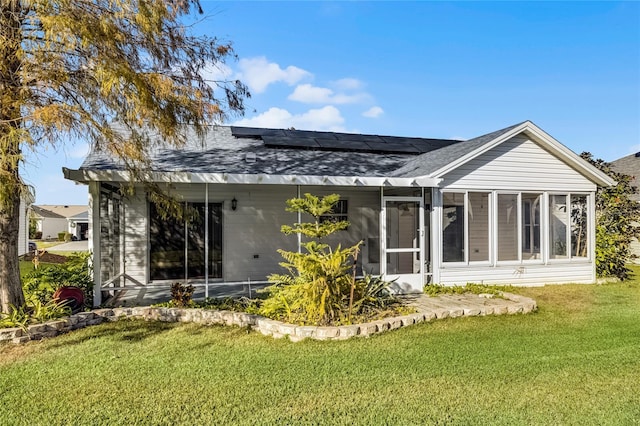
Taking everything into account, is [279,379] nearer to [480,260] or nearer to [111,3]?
[111,3]

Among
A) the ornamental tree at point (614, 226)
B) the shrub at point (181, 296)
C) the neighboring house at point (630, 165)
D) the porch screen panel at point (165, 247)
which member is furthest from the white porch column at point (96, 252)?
the neighboring house at point (630, 165)

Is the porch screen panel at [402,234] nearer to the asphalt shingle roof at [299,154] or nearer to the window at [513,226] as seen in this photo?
the window at [513,226]

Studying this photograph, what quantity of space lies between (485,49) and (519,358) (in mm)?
12300

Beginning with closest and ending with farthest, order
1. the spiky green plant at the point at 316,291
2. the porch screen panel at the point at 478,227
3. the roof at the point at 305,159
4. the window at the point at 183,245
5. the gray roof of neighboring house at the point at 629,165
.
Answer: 1. the spiky green plant at the point at 316,291
2. the roof at the point at 305,159
3. the porch screen panel at the point at 478,227
4. the window at the point at 183,245
5. the gray roof of neighboring house at the point at 629,165

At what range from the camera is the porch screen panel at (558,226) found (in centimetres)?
1016

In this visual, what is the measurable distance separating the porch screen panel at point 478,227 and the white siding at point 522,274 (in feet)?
1.08

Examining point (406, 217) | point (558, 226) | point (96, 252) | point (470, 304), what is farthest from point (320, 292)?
point (558, 226)

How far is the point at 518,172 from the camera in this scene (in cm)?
988

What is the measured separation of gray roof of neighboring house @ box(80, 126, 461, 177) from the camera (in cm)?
934

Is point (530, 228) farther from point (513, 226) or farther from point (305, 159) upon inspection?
point (305, 159)

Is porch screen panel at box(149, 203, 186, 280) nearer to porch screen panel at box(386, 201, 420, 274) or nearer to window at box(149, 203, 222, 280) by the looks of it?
window at box(149, 203, 222, 280)

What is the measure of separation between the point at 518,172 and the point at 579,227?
7.93ft

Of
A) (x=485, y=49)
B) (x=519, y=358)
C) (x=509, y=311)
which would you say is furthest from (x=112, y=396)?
(x=485, y=49)

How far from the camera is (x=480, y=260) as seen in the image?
9.60 meters
